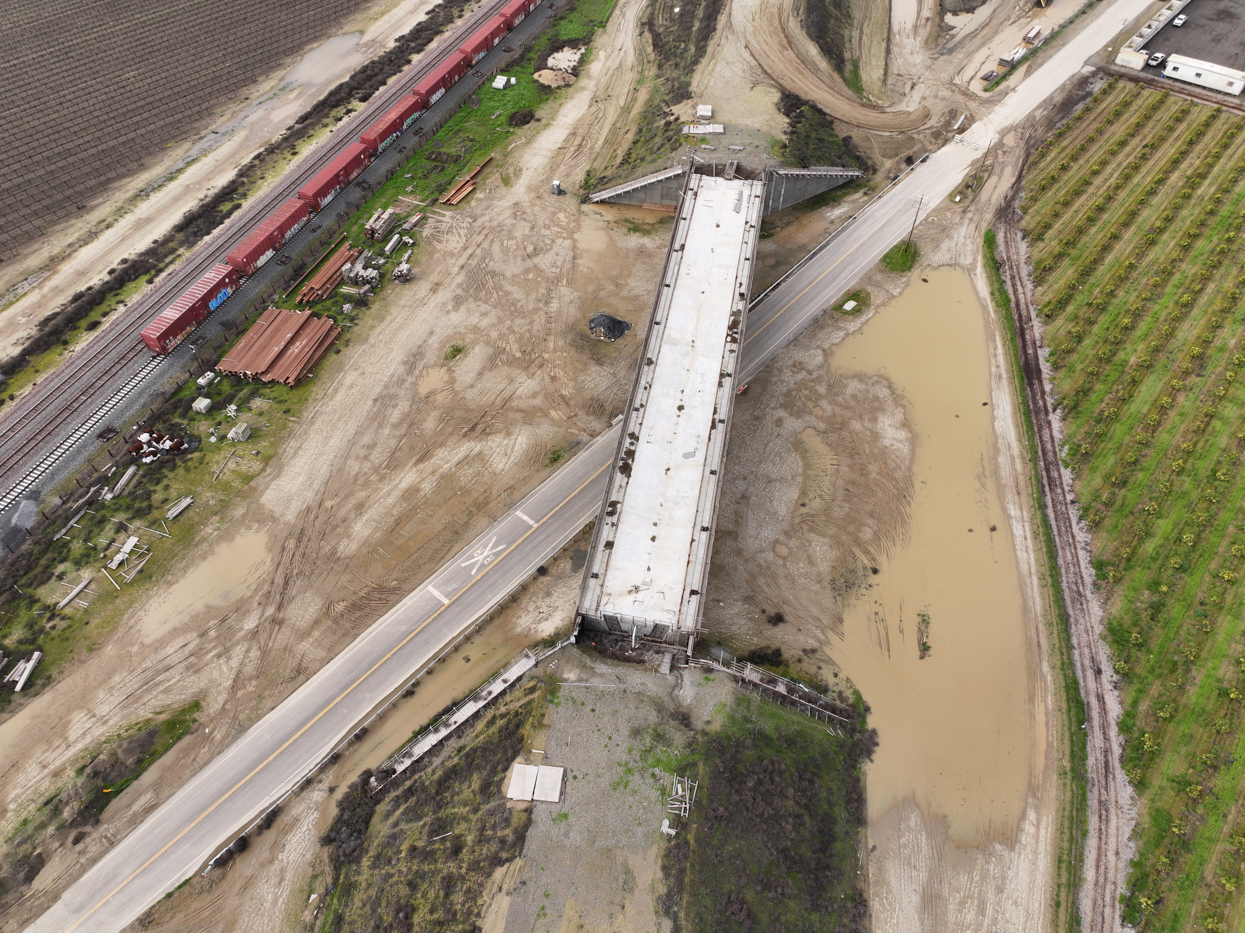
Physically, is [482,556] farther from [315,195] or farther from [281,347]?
[315,195]

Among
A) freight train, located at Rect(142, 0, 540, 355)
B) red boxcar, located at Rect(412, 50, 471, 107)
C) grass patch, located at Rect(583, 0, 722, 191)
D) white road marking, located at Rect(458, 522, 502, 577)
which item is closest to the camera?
white road marking, located at Rect(458, 522, 502, 577)

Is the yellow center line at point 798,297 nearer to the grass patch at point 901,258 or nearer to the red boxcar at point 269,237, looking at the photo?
the grass patch at point 901,258

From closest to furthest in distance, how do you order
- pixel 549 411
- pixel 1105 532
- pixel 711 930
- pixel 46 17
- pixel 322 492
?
pixel 711 930, pixel 1105 532, pixel 322 492, pixel 549 411, pixel 46 17

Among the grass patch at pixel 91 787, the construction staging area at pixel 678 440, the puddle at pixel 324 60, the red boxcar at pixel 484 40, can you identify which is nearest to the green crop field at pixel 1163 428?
the construction staging area at pixel 678 440

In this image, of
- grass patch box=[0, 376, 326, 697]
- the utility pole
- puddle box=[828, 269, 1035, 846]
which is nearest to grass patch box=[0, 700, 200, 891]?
grass patch box=[0, 376, 326, 697]

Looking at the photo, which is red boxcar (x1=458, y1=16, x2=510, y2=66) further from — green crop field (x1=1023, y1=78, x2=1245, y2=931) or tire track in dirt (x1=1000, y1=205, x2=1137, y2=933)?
tire track in dirt (x1=1000, y1=205, x2=1137, y2=933)

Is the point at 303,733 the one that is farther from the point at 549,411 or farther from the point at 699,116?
the point at 699,116

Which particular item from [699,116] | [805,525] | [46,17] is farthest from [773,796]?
[46,17]

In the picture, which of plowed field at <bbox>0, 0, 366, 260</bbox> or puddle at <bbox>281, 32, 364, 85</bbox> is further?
puddle at <bbox>281, 32, 364, 85</bbox>
